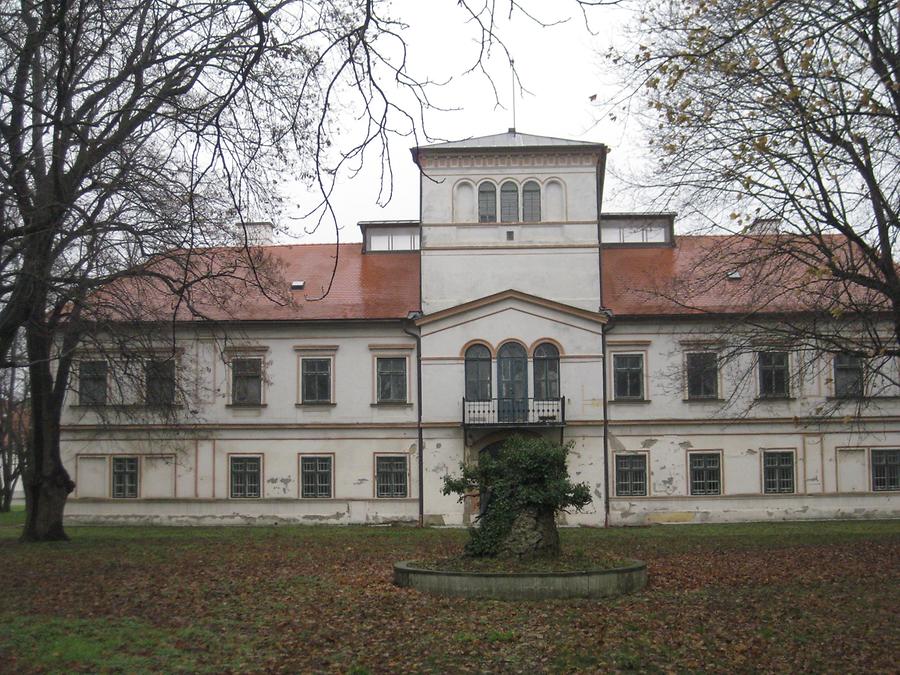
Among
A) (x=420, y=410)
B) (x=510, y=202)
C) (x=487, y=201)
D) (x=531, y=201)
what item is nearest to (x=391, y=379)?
(x=420, y=410)

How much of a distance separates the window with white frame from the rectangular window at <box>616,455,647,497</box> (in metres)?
11.5

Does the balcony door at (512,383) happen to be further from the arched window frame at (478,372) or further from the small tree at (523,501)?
the small tree at (523,501)

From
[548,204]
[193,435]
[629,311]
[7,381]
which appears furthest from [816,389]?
[7,381]

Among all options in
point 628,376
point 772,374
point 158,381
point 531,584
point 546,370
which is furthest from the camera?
point 772,374

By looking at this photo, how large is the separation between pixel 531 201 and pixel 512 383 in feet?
19.3

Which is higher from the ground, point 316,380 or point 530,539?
point 316,380

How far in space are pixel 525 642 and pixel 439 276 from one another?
21323mm

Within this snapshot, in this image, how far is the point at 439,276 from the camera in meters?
31.5

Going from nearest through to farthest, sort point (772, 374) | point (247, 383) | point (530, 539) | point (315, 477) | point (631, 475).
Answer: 1. point (530, 539)
2. point (631, 475)
3. point (772, 374)
4. point (315, 477)
5. point (247, 383)

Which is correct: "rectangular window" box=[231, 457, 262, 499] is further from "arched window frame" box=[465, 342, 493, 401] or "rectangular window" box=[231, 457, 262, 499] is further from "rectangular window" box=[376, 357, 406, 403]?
"arched window frame" box=[465, 342, 493, 401]

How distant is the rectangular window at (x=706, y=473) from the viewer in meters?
30.9

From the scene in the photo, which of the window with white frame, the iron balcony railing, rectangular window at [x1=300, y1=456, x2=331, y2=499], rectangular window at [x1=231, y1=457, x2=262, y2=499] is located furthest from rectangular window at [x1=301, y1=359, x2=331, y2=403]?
the iron balcony railing

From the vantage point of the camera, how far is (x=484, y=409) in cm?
3038

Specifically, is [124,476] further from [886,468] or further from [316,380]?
[886,468]
